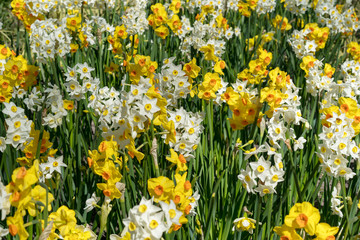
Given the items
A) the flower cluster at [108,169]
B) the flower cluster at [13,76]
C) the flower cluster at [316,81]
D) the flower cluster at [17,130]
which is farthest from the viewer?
the flower cluster at [316,81]

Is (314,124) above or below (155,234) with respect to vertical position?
below

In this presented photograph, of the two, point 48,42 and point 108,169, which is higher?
point 48,42

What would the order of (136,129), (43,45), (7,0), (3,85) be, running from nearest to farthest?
(136,129) → (3,85) → (43,45) → (7,0)

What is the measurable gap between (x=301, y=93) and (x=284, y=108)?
5.45 feet

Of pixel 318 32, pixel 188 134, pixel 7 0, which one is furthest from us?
pixel 7 0

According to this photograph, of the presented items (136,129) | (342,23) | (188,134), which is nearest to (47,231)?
(136,129)

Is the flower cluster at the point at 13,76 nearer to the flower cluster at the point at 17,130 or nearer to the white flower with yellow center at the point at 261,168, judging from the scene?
the flower cluster at the point at 17,130

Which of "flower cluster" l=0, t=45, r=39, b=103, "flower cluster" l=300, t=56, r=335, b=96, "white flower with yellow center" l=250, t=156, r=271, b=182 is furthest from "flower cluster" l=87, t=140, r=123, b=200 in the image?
"flower cluster" l=300, t=56, r=335, b=96

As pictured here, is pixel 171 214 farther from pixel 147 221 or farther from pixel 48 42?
pixel 48 42

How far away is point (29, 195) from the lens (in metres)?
1.21

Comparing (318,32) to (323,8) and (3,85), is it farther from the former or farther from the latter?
(3,85)

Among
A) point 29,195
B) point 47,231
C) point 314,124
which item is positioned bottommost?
point 314,124

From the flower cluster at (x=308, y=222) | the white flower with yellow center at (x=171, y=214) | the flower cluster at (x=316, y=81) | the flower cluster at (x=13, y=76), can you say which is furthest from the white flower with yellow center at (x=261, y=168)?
the flower cluster at (x=13, y=76)

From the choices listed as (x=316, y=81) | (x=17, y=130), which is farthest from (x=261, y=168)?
(x=316, y=81)
